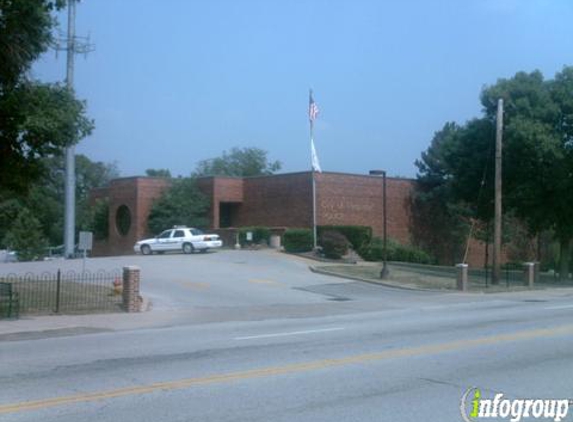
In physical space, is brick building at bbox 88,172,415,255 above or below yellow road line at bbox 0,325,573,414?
above

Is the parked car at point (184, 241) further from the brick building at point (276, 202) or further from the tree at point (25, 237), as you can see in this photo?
the tree at point (25, 237)

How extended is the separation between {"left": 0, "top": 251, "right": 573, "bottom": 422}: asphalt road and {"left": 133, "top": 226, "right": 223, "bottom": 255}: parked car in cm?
2075

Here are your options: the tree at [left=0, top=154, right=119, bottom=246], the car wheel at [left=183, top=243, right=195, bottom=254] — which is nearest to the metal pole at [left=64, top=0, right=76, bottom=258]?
the tree at [left=0, top=154, right=119, bottom=246]

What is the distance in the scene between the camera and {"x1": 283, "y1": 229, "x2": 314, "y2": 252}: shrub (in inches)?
1772

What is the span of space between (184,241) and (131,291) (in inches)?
889

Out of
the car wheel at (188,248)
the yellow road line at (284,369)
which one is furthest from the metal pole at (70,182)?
the yellow road line at (284,369)

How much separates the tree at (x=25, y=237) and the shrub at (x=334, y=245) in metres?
22.6

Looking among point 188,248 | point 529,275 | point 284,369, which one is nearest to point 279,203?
point 188,248

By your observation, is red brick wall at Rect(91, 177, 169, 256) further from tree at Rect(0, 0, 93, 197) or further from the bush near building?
tree at Rect(0, 0, 93, 197)

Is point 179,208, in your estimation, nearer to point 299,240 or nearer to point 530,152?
point 299,240

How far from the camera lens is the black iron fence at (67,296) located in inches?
858

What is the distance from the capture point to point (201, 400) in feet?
29.3

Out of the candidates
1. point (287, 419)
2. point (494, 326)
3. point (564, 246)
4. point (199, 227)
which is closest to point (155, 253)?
point (199, 227)

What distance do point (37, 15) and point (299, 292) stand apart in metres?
14.9
